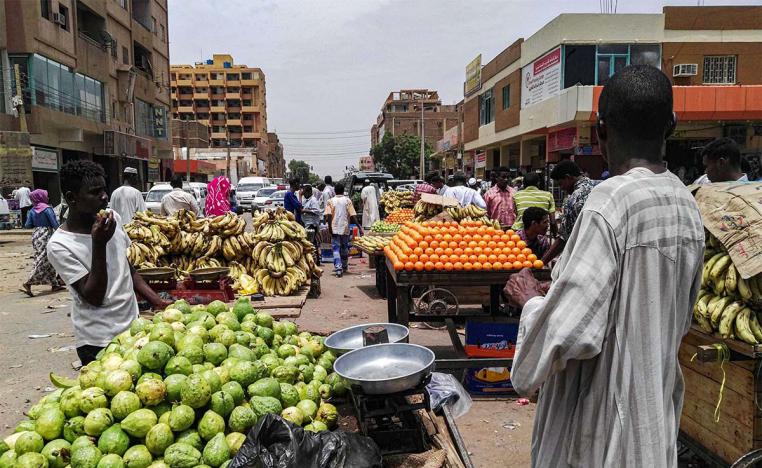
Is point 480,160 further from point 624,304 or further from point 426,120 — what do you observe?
point 426,120

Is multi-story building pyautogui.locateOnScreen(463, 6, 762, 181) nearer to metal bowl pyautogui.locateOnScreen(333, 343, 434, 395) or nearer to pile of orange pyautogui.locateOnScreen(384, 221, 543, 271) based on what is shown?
pile of orange pyautogui.locateOnScreen(384, 221, 543, 271)

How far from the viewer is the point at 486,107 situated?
36.0 m

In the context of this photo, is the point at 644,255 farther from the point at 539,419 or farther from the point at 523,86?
the point at 523,86

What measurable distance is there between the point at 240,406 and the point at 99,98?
32.8 metres

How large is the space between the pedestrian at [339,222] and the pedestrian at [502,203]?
10.1ft

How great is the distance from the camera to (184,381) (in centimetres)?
254

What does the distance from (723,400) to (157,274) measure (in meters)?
6.76

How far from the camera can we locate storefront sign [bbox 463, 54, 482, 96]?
1448 inches

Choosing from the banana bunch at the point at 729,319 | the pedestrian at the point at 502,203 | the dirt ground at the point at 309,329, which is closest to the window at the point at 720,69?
the pedestrian at the point at 502,203

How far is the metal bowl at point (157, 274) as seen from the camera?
293 inches

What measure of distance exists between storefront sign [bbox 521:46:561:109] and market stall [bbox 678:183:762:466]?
21612mm

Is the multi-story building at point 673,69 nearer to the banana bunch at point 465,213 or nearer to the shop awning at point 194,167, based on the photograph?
the banana bunch at point 465,213

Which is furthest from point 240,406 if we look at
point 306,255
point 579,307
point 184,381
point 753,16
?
point 753,16

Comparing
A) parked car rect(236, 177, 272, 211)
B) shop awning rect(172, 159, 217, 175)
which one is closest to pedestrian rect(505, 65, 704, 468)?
parked car rect(236, 177, 272, 211)
